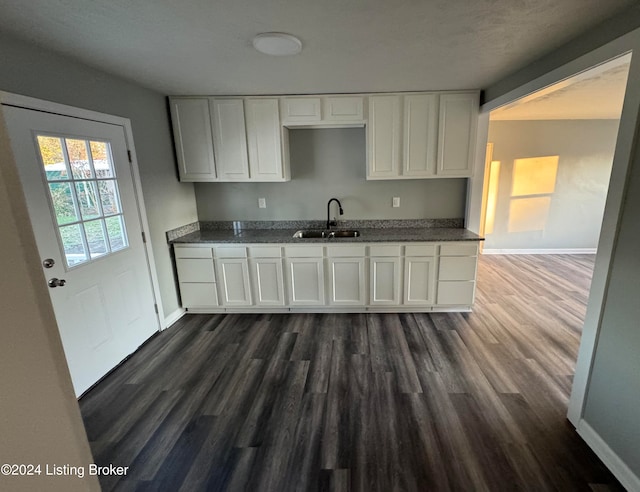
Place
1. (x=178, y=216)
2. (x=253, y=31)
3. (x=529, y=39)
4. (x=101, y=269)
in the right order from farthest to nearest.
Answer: (x=178, y=216), (x=101, y=269), (x=529, y=39), (x=253, y=31)

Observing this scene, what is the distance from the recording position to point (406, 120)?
304 centimetres

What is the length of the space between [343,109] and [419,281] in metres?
1.94

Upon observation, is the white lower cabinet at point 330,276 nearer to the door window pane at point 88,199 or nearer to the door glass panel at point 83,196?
the door glass panel at point 83,196

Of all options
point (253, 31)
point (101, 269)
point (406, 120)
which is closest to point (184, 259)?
point (101, 269)

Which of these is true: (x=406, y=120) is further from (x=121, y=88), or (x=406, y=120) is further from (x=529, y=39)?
(x=121, y=88)

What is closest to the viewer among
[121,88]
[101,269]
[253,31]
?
[253,31]

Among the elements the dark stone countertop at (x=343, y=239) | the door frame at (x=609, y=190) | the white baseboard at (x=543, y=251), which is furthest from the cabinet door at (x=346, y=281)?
the white baseboard at (x=543, y=251)

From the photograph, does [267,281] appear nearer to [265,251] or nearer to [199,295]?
[265,251]

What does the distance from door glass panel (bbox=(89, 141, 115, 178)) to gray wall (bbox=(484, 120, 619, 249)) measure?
5.27 metres

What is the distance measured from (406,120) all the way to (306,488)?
10.1 ft

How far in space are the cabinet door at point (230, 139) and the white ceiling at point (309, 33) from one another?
575 mm

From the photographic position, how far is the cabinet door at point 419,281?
10.1ft

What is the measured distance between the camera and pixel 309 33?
5.57ft

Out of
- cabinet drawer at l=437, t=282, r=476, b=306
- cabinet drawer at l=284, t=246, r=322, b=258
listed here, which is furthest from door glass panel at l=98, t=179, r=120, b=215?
cabinet drawer at l=437, t=282, r=476, b=306
